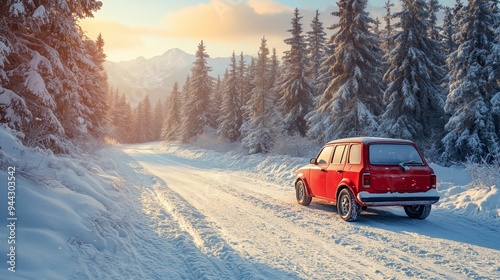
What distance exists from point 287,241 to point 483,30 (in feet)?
73.4

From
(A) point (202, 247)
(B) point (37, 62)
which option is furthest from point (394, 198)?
(B) point (37, 62)

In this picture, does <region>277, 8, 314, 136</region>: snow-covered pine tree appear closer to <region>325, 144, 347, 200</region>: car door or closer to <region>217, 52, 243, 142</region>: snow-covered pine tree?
<region>217, 52, 243, 142</region>: snow-covered pine tree

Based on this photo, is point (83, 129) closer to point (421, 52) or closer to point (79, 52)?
point (79, 52)

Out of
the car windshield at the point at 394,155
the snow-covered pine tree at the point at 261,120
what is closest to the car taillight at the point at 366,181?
the car windshield at the point at 394,155

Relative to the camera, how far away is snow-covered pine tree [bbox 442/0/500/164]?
2078cm

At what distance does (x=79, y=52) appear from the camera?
43.7 feet

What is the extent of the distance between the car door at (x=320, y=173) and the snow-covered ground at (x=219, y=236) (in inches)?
21.3

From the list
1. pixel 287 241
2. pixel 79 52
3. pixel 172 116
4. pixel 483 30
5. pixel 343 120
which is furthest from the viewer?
pixel 172 116

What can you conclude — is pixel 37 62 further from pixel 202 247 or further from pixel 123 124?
pixel 123 124

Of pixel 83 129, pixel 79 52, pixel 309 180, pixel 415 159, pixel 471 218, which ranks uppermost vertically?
pixel 79 52

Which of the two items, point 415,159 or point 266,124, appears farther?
point 266,124

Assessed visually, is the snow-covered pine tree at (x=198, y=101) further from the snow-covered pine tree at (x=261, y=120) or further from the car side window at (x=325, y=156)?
the car side window at (x=325, y=156)

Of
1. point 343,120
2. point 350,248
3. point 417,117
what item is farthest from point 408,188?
point 417,117

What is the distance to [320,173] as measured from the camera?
376 inches
